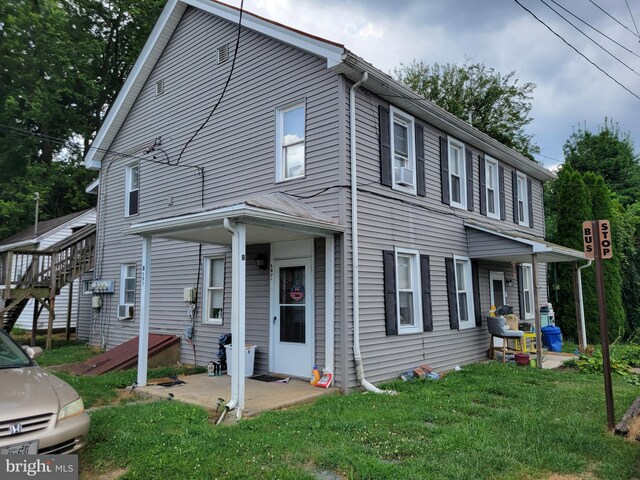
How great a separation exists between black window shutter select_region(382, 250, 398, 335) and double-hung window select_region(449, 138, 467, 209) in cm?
322

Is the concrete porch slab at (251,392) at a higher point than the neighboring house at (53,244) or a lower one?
lower

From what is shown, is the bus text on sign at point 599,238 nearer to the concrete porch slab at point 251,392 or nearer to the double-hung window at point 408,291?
the double-hung window at point 408,291

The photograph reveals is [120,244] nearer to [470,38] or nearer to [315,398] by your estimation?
[315,398]

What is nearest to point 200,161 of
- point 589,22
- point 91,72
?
point 589,22

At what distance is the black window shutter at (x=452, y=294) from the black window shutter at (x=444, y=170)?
1.44m

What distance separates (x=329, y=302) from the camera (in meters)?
7.55

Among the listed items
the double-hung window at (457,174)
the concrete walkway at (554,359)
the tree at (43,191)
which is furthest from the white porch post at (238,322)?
the tree at (43,191)

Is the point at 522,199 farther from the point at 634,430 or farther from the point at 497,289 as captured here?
the point at 634,430

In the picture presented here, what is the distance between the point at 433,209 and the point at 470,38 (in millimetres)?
3434

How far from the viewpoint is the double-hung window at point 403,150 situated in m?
8.99

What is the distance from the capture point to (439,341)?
9570 mm

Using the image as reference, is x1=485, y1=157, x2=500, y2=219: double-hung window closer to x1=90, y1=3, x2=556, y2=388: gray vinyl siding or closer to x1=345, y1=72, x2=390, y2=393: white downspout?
x1=90, y1=3, x2=556, y2=388: gray vinyl siding

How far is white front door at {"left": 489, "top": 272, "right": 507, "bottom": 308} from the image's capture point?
39.4 ft


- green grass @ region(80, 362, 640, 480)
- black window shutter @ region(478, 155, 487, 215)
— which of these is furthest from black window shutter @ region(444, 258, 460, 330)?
green grass @ region(80, 362, 640, 480)
